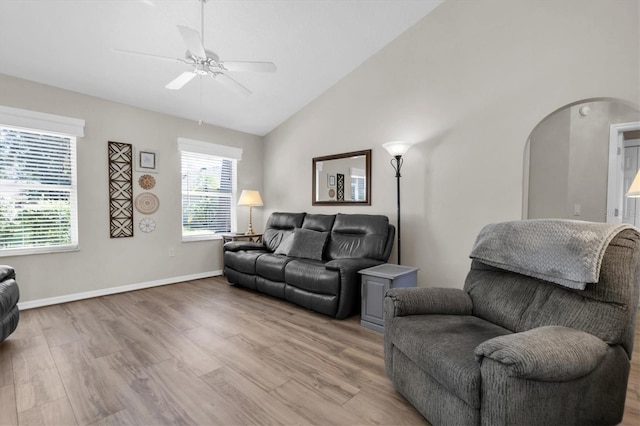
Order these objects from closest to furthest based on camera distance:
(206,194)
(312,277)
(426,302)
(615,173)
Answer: (426,302)
(312,277)
(615,173)
(206,194)

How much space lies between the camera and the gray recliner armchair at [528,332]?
3.72 ft

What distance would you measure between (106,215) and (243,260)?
1.81 m

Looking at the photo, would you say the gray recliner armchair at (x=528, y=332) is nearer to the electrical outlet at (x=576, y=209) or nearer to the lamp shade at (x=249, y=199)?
the electrical outlet at (x=576, y=209)

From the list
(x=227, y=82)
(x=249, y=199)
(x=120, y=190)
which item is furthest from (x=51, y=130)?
(x=249, y=199)

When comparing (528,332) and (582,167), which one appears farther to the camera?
(582,167)

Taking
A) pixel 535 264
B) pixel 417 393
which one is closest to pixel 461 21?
pixel 535 264

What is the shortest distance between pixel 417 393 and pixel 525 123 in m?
2.58

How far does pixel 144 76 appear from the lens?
3357 millimetres

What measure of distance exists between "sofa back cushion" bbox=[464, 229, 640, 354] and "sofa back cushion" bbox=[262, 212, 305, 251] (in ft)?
9.40

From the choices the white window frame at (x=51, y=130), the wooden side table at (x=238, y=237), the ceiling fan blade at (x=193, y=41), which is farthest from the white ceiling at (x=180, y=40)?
the wooden side table at (x=238, y=237)

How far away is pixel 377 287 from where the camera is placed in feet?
8.93

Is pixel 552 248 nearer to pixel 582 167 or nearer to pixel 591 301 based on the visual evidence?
pixel 591 301

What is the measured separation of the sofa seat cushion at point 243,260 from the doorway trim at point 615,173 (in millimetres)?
4211

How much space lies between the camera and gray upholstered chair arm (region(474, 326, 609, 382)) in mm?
1086
